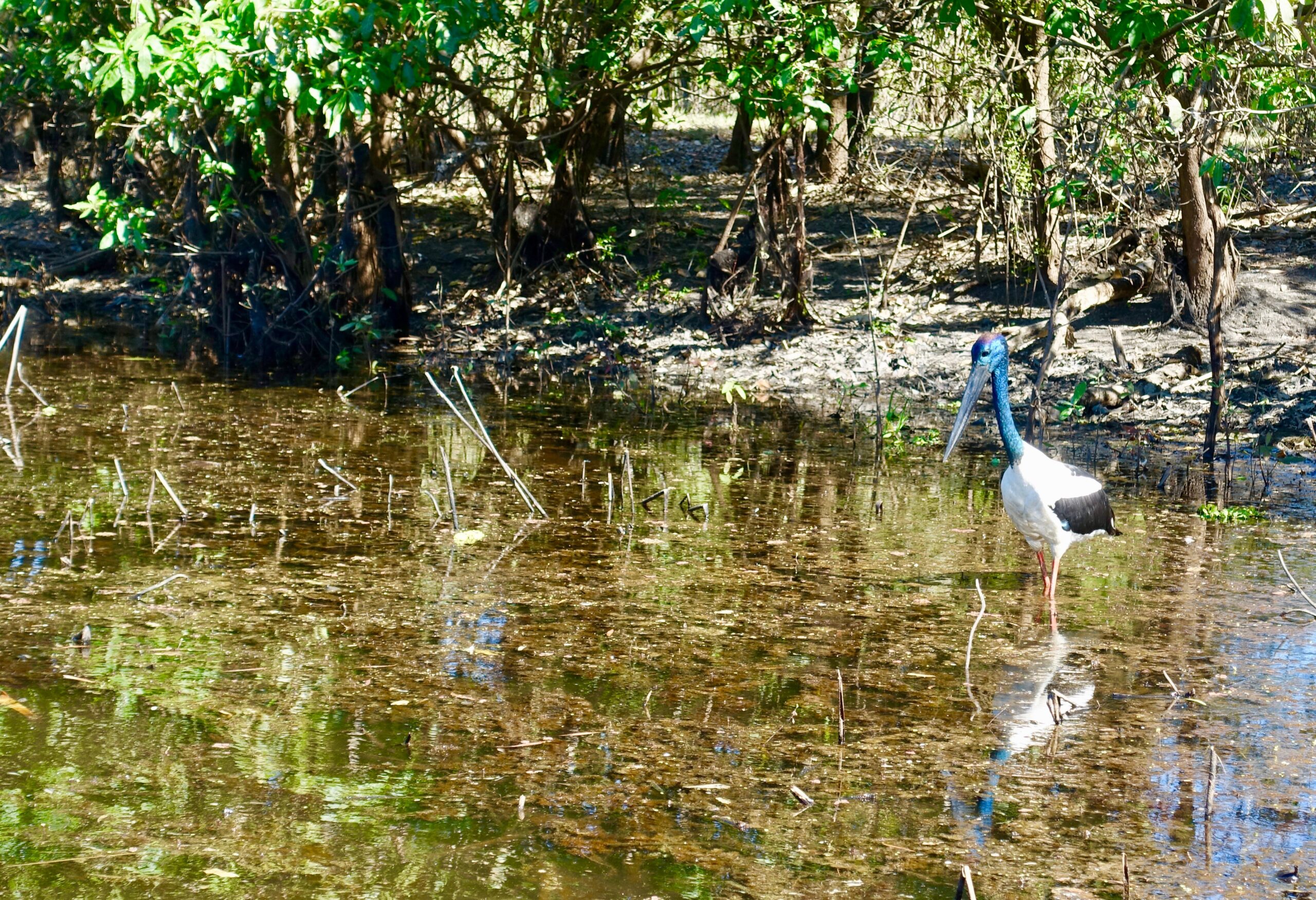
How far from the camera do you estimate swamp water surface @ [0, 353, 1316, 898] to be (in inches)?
165

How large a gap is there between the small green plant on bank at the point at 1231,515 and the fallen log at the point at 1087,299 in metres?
3.48

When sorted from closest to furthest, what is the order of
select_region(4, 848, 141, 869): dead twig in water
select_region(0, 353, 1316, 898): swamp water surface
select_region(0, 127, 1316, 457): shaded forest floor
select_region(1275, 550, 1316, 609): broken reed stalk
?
select_region(4, 848, 141, 869): dead twig in water < select_region(0, 353, 1316, 898): swamp water surface < select_region(1275, 550, 1316, 609): broken reed stalk < select_region(0, 127, 1316, 457): shaded forest floor

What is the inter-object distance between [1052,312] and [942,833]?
695 centimetres

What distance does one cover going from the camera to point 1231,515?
872 cm

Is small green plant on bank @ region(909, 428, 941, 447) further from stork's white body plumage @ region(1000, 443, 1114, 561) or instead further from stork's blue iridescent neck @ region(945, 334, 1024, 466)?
stork's white body plumage @ region(1000, 443, 1114, 561)

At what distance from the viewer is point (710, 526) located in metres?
8.27

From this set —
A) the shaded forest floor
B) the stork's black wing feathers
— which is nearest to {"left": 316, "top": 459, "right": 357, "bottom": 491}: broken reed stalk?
the stork's black wing feathers

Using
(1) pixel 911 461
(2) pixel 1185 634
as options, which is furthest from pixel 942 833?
(1) pixel 911 461

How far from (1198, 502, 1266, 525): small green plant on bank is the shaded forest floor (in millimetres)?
2115

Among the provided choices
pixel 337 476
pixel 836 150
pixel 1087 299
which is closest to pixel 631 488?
pixel 337 476

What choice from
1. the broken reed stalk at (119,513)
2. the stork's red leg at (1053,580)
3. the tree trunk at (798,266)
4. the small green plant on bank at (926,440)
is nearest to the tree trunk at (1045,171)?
the small green plant on bank at (926,440)

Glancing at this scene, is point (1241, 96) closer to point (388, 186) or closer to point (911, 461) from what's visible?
point (911, 461)

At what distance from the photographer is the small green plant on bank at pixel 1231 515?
28.3ft

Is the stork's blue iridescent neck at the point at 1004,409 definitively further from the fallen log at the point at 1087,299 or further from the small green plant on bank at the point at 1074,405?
the fallen log at the point at 1087,299
